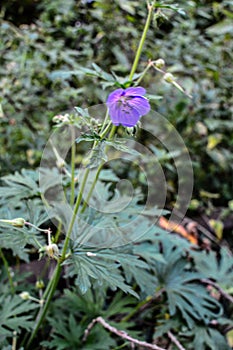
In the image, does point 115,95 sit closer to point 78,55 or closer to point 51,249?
point 51,249

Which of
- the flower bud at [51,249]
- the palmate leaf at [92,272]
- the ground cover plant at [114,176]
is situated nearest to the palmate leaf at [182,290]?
the ground cover plant at [114,176]

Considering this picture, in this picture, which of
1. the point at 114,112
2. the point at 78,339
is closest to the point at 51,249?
the point at 114,112

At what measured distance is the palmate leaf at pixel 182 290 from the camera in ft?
3.39

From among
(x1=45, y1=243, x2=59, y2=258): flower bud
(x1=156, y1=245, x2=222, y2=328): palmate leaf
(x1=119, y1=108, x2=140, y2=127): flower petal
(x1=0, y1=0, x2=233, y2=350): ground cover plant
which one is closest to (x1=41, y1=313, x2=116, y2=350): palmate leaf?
(x1=0, y1=0, x2=233, y2=350): ground cover plant

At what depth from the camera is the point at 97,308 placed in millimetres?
1050

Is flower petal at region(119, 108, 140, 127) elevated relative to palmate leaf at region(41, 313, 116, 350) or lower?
elevated

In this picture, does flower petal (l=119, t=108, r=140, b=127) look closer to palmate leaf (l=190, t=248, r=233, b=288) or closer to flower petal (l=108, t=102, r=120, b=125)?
flower petal (l=108, t=102, r=120, b=125)

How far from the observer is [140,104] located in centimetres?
66

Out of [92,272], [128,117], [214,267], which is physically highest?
[128,117]

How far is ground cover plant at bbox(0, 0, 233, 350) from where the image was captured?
80 cm

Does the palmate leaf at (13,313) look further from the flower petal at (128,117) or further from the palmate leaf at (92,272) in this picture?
the flower petal at (128,117)

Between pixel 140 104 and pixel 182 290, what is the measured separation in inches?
24.3

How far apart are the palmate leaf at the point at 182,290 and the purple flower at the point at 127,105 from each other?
549 mm

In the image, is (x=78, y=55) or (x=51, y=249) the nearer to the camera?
(x=51, y=249)
